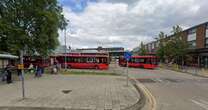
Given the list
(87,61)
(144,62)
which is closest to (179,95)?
(87,61)

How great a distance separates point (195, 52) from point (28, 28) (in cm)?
4166

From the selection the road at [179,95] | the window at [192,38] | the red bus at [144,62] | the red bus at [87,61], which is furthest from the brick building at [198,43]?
the road at [179,95]

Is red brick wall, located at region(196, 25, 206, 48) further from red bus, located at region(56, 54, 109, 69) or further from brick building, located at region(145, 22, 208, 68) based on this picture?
red bus, located at region(56, 54, 109, 69)

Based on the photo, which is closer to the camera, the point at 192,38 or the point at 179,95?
the point at 179,95

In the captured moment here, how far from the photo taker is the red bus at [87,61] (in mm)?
45281

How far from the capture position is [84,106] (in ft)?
30.7

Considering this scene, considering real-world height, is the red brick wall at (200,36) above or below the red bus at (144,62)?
above

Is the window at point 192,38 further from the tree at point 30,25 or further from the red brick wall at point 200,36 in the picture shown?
the tree at point 30,25

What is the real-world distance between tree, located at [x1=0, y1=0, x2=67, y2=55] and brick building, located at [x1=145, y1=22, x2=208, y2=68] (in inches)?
1368

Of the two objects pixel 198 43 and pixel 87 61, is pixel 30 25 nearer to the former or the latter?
pixel 87 61

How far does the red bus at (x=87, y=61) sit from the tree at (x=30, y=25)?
15793 mm

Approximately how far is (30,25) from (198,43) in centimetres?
4096

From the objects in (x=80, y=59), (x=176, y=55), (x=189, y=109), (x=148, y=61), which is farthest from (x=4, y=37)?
(x=176, y=55)

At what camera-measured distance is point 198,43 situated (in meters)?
55.8
